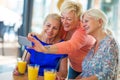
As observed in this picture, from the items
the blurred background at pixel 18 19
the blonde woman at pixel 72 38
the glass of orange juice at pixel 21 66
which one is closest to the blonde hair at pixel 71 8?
the blonde woman at pixel 72 38

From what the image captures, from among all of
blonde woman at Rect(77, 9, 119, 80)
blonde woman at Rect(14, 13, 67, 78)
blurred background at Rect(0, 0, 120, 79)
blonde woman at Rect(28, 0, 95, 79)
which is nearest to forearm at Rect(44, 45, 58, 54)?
blonde woman at Rect(28, 0, 95, 79)

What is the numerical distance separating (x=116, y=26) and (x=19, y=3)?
207 cm

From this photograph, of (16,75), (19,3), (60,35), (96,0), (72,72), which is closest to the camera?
(16,75)

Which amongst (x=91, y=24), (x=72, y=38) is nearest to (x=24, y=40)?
(x=72, y=38)

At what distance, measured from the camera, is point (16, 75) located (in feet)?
6.47

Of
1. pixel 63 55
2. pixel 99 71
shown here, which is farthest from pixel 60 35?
pixel 99 71

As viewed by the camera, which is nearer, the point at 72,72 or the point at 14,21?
the point at 72,72

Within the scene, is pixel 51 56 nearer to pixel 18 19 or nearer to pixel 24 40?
pixel 24 40

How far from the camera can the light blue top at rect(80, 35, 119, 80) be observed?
5.57ft

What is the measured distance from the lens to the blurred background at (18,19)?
5.00m

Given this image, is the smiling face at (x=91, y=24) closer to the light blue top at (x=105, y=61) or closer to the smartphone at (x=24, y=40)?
the light blue top at (x=105, y=61)

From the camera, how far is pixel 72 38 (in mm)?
1984

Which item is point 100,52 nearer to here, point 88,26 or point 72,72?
point 88,26

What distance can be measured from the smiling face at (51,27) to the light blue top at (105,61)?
42cm
